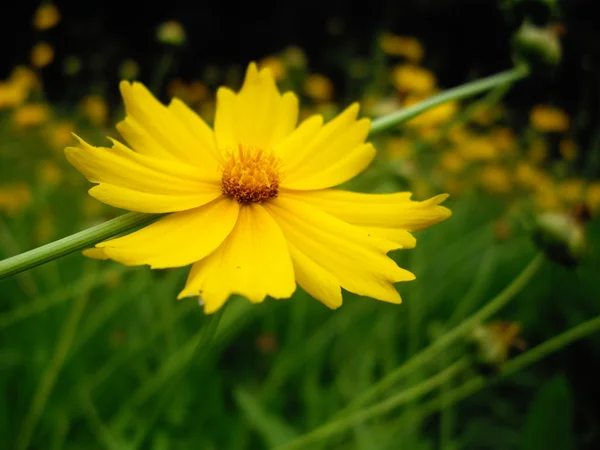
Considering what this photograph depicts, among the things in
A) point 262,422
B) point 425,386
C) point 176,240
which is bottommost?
point 262,422

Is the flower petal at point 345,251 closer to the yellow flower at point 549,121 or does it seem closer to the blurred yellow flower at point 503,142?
the yellow flower at point 549,121

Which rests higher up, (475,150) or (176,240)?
(176,240)

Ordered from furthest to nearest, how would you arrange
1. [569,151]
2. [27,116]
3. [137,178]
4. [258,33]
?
[258,33]
[569,151]
[27,116]
[137,178]

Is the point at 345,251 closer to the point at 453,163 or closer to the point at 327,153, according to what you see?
the point at 327,153

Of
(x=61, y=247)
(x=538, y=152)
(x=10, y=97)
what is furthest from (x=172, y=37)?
(x=538, y=152)

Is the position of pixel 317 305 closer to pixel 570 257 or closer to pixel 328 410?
pixel 328 410

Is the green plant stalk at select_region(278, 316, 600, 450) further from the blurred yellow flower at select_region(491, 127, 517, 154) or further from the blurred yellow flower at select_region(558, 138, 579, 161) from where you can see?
the blurred yellow flower at select_region(491, 127, 517, 154)

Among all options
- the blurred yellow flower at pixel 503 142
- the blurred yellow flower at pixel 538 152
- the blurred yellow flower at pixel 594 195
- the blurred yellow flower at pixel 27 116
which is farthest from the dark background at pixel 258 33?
the blurred yellow flower at pixel 27 116
